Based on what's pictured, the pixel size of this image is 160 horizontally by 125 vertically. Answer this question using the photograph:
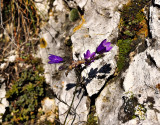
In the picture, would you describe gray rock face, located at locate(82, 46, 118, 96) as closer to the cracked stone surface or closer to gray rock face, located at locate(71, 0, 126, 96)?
gray rock face, located at locate(71, 0, 126, 96)

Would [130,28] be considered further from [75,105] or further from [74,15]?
[75,105]

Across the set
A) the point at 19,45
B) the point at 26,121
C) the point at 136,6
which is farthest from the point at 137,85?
the point at 19,45

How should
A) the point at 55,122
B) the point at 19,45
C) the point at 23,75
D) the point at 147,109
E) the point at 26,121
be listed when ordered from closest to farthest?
the point at 147,109 → the point at 55,122 → the point at 26,121 → the point at 23,75 → the point at 19,45

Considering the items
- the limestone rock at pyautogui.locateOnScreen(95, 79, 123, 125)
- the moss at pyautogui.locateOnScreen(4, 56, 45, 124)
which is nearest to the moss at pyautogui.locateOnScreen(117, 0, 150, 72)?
the limestone rock at pyautogui.locateOnScreen(95, 79, 123, 125)

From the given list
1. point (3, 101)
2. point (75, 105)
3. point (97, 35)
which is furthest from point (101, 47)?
point (3, 101)

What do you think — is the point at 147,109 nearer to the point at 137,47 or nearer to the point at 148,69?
the point at 148,69

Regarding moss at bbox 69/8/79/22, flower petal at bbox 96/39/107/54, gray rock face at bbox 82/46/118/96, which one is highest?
moss at bbox 69/8/79/22

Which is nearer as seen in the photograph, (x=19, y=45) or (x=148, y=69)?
(x=148, y=69)

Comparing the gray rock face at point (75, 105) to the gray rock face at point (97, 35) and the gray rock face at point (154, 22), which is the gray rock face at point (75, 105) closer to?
the gray rock face at point (97, 35)
